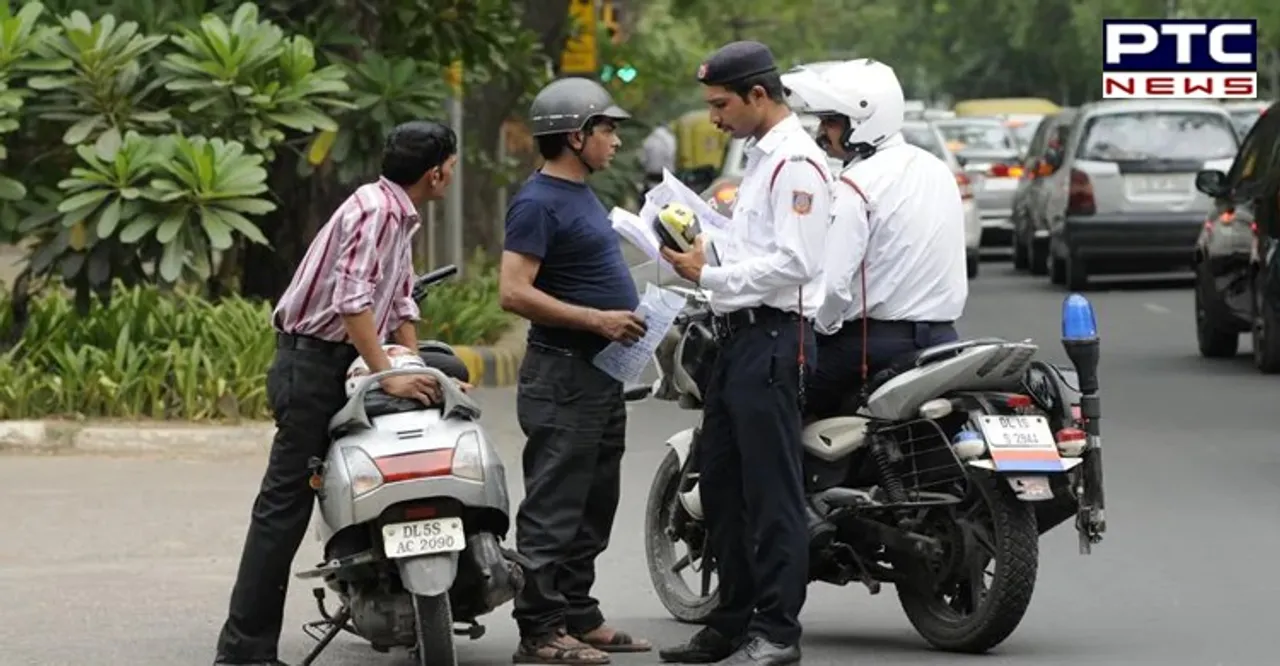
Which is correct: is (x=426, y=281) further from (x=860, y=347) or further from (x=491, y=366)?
(x=491, y=366)

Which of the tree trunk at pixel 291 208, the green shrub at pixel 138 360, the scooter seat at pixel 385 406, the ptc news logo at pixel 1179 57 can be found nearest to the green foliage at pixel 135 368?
the green shrub at pixel 138 360

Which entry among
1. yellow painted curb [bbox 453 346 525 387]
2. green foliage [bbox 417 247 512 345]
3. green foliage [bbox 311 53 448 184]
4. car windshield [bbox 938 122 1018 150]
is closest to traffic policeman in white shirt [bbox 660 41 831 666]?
green foliage [bbox 311 53 448 184]

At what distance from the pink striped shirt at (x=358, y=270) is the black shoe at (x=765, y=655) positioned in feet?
4.46

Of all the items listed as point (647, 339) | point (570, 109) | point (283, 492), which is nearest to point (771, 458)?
point (647, 339)

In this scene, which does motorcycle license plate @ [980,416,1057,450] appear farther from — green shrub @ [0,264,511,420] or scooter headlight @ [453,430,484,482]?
green shrub @ [0,264,511,420]

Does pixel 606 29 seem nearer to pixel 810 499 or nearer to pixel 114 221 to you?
pixel 114 221

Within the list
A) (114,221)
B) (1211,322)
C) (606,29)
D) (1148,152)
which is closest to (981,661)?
(114,221)

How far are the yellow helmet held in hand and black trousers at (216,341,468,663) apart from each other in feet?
3.09

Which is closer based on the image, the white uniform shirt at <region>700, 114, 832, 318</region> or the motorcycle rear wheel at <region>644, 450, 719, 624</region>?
the white uniform shirt at <region>700, 114, 832, 318</region>

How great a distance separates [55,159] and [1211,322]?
25.8ft

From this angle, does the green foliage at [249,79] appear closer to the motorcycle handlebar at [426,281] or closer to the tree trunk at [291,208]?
the tree trunk at [291,208]

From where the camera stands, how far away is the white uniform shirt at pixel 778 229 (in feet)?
27.4

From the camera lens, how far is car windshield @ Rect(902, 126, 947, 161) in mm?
27359

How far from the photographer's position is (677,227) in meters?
8.45
